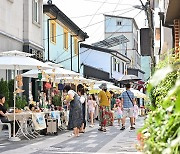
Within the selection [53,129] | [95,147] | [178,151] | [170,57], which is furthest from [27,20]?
[178,151]

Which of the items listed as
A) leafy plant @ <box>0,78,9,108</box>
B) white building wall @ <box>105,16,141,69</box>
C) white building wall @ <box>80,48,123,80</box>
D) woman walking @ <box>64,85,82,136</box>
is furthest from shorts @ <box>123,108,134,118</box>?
white building wall @ <box>105,16,141,69</box>

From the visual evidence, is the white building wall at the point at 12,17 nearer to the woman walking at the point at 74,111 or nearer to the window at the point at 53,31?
the woman walking at the point at 74,111

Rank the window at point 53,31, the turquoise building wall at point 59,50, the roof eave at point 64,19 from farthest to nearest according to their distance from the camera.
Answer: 1. the window at point 53,31
2. the turquoise building wall at point 59,50
3. the roof eave at point 64,19

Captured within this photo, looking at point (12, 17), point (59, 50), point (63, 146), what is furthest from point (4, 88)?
point (59, 50)

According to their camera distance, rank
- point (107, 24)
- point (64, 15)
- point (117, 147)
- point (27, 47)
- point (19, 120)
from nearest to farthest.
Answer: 1. point (117, 147)
2. point (19, 120)
3. point (27, 47)
4. point (64, 15)
5. point (107, 24)

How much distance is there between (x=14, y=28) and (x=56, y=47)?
36.9 feet

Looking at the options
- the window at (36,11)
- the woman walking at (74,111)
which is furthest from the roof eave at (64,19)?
the woman walking at (74,111)

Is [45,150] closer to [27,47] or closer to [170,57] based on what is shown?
[170,57]

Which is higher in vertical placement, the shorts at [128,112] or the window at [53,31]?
the window at [53,31]

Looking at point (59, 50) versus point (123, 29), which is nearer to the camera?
point (59, 50)

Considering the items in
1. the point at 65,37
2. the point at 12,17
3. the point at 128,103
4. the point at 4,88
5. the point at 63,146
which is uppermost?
the point at 65,37

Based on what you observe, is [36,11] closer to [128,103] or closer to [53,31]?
[53,31]

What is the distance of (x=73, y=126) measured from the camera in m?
15.6

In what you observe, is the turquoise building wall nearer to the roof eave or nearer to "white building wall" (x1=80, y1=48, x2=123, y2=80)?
the roof eave
